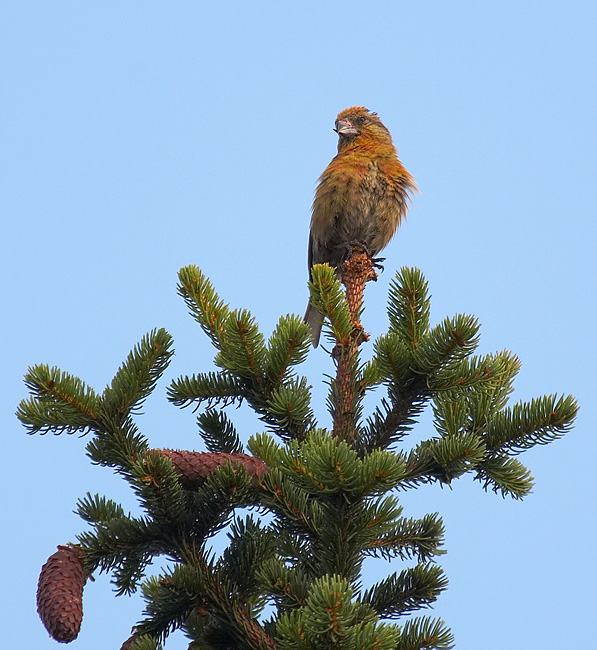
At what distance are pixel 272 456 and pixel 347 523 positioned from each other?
26 centimetres

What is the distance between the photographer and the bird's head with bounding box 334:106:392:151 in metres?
6.00

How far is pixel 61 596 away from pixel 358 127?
477cm

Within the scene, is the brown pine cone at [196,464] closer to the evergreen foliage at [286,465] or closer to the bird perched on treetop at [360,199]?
the evergreen foliage at [286,465]

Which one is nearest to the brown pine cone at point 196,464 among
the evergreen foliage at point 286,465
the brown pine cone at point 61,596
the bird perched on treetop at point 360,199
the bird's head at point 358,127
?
the evergreen foliage at point 286,465

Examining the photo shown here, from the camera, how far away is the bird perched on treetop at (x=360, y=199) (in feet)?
17.8

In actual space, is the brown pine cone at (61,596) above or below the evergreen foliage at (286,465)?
below

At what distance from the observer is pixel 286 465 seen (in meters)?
2.01

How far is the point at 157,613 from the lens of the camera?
88.0 inches

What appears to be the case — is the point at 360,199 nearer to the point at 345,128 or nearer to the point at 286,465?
the point at 345,128

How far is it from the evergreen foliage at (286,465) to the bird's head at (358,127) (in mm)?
3747

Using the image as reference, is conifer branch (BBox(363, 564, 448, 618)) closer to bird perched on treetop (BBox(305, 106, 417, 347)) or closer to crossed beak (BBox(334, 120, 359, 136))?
bird perched on treetop (BBox(305, 106, 417, 347))

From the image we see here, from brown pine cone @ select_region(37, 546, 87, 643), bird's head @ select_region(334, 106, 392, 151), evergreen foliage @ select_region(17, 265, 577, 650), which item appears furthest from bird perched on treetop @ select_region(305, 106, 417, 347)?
brown pine cone @ select_region(37, 546, 87, 643)

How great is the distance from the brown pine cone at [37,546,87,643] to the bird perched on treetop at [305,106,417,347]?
3.36 m

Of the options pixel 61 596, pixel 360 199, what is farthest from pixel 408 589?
pixel 360 199
